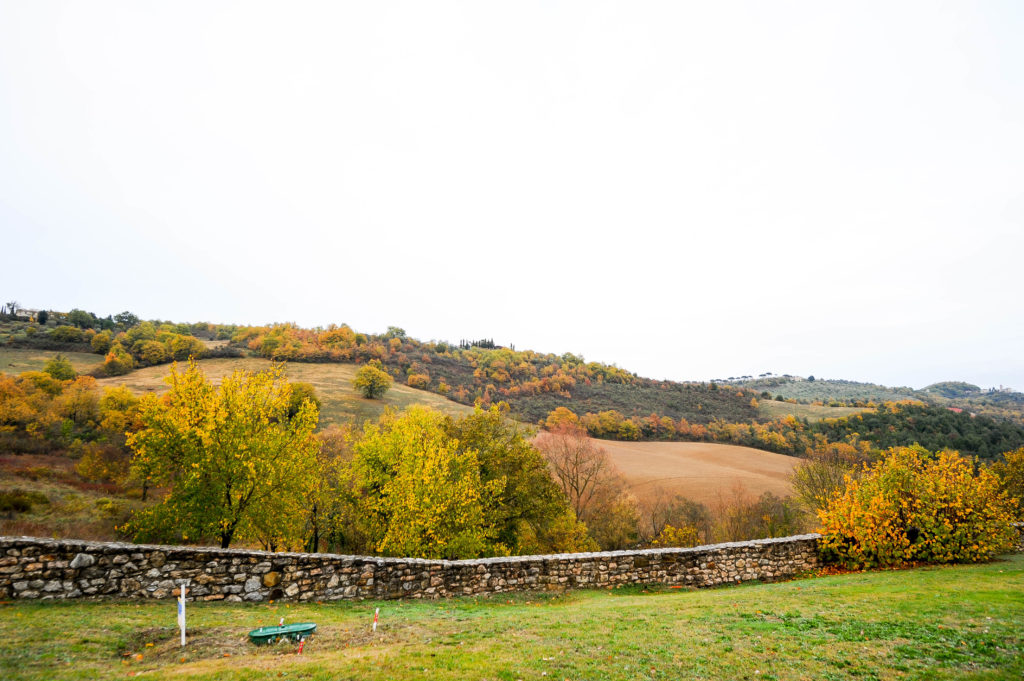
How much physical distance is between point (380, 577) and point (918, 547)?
61.7ft

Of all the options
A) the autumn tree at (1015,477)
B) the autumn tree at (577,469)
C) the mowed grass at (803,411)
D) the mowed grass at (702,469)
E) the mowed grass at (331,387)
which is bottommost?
the mowed grass at (702,469)

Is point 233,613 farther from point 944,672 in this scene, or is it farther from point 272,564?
point 944,672

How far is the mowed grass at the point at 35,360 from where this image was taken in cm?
6291

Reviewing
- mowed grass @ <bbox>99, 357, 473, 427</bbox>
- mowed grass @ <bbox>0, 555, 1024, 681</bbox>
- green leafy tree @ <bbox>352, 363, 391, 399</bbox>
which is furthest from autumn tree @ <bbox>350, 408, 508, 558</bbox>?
green leafy tree @ <bbox>352, 363, 391, 399</bbox>

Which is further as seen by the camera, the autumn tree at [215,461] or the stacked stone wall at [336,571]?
the autumn tree at [215,461]

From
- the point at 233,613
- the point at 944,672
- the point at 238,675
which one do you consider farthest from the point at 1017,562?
the point at 233,613

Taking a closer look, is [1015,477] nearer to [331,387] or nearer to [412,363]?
[331,387]

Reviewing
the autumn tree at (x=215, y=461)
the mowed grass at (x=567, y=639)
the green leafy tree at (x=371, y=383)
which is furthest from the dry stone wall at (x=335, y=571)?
the green leafy tree at (x=371, y=383)

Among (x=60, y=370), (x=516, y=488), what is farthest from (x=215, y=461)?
(x=60, y=370)

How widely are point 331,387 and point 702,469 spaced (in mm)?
59208

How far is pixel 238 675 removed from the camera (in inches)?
249

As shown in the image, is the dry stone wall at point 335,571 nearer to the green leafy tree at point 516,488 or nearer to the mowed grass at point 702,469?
the green leafy tree at point 516,488

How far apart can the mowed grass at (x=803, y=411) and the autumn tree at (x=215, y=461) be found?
101 m

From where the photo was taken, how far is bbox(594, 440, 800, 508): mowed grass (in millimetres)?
49594
